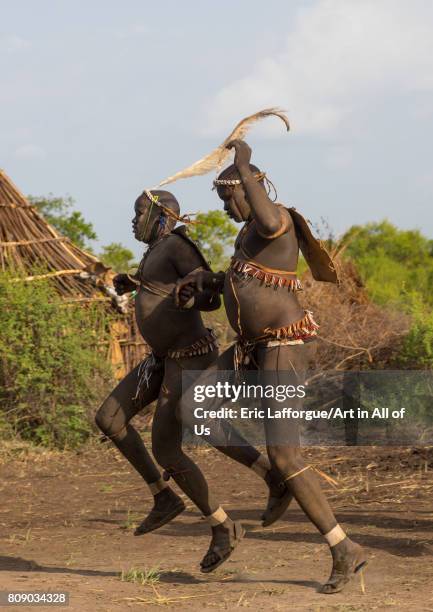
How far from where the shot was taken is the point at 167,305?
219 inches

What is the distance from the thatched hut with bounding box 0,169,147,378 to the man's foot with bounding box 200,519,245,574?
228 inches

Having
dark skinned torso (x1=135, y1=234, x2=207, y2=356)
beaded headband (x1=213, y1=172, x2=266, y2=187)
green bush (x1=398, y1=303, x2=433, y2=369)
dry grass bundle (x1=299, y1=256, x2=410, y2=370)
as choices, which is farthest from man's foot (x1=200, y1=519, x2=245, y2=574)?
dry grass bundle (x1=299, y1=256, x2=410, y2=370)

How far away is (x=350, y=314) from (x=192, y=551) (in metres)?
5.71

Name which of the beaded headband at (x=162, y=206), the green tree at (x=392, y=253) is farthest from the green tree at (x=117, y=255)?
the beaded headband at (x=162, y=206)

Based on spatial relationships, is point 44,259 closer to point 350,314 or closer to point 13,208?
point 13,208

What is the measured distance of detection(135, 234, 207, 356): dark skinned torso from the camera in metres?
5.55

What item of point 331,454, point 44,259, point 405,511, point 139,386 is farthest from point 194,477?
point 44,259

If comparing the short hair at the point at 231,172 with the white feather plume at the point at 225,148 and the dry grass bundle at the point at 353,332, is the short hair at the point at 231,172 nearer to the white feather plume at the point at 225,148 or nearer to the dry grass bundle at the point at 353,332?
the white feather plume at the point at 225,148

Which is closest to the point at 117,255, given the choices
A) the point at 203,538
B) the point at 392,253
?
the point at 392,253

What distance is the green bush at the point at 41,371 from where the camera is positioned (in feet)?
33.4

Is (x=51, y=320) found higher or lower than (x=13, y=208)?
lower

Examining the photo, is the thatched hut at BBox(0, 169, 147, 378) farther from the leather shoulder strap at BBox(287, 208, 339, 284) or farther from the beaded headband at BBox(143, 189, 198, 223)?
the leather shoulder strap at BBox(287, 208, 339, 284)

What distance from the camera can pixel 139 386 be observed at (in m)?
5.70

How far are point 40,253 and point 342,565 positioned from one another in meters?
7.32
